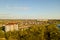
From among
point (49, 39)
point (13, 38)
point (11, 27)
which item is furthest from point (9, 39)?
point (11, 27)

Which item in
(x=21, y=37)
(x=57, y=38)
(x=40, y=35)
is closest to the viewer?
(x=57, y=38)

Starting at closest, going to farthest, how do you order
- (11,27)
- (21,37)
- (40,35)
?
(40,35), (21,37), (11,27)

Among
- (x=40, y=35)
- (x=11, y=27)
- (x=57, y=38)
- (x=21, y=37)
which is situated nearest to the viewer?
(x=57, y=38)

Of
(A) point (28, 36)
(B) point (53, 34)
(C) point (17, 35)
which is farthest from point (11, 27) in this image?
(B) point (53, 34)

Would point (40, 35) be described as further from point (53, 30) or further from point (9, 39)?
point (9, 39)

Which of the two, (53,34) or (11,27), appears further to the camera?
(11,27)

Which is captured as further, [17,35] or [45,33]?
[17,35]

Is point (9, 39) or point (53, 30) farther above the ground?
point (53, 30)

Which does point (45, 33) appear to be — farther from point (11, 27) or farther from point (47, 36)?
point (11, 27)

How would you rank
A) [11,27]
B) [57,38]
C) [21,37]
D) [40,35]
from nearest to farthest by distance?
[57,38], [40,35], [21,37], [11,27]
